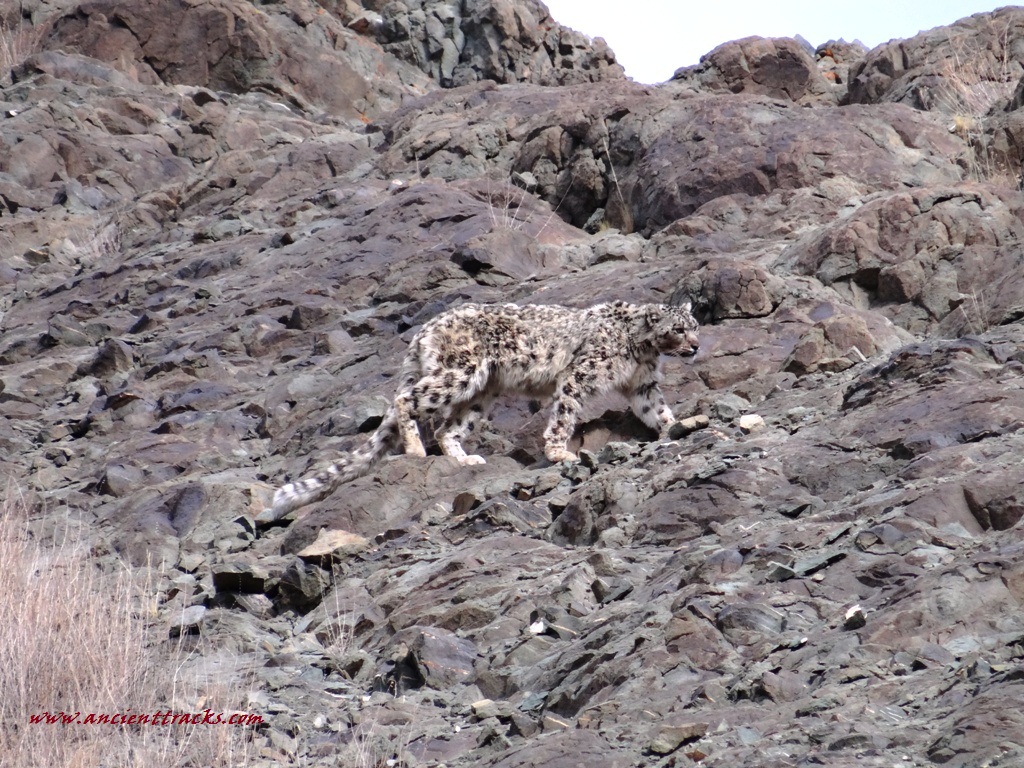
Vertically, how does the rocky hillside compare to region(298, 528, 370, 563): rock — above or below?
above

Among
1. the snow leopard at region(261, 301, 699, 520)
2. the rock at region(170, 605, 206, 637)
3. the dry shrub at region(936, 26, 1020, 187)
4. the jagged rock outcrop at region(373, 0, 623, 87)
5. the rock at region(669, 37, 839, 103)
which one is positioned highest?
the jagged rock outcrop at region(373, 0, 623, 87)

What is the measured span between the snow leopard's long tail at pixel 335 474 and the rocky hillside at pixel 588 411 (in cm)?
27

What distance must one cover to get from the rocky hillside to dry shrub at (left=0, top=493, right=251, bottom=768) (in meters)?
0.35

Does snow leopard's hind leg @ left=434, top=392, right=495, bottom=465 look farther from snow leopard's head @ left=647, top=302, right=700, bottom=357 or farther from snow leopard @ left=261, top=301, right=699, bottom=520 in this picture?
snow leopard's head @ left=647, top=302, right=700, bottom=357

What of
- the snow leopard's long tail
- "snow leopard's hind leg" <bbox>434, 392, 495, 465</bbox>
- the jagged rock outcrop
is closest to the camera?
the snow leopard's long tail

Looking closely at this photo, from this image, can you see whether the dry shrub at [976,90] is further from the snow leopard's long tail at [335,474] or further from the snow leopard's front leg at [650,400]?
the snow leopard's long tail at [335,474]

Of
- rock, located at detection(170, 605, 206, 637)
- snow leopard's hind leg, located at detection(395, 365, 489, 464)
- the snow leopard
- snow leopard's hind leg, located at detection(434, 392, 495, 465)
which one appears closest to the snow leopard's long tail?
the snow leopard

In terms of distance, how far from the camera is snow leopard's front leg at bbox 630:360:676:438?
44.5ft

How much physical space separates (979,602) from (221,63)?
3359cm

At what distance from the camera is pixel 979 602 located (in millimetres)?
6711

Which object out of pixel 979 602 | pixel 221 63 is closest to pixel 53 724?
pixel 979 602

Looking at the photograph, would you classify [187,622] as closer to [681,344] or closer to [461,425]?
[461,425]

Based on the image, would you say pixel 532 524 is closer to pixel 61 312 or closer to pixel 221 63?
pixel 61 312

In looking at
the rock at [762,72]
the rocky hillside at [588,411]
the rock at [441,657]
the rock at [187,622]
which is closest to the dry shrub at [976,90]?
the rocky hillside at [588,411]
